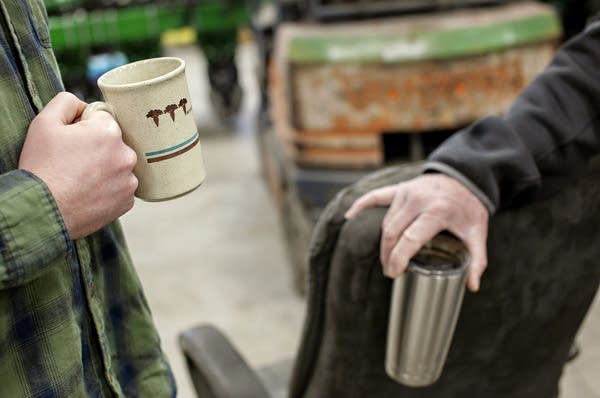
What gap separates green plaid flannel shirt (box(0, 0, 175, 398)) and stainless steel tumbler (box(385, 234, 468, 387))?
1.28 feet

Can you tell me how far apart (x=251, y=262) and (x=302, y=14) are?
1.13 meters

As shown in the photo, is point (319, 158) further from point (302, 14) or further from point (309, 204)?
point (302, 14)

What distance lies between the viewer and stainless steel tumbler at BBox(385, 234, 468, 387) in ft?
2.77

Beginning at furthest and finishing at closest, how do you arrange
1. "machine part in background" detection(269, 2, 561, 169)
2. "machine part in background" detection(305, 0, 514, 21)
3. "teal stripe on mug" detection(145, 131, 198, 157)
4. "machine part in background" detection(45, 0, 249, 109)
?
"machine part in background" detection(45, 0, 249, 109) → "machine part in background" detection(305, 0, 514, 21) → "machine part in background" detection(269, 2, 561, 169) → "teal stripe on mug" detection(145, 131, 198, 157)

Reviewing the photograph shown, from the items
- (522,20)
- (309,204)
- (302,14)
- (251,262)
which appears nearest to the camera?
(522,20)

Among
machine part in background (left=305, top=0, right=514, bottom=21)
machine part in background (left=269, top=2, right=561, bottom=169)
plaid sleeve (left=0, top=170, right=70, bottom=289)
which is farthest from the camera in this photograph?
machine part in background (left=305, top=0, right=514, bottom=21)

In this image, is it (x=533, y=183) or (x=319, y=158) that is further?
(x=319, y=158)

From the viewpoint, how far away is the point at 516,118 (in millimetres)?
961

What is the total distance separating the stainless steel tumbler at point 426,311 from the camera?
33.3 inches

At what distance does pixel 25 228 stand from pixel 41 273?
5 centimetres

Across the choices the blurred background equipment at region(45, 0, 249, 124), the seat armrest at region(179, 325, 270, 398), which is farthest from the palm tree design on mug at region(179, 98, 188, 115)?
the blurred background equipment at region(45, 0, 249, 124)

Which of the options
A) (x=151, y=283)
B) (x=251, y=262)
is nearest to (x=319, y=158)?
(x=251, y=262)

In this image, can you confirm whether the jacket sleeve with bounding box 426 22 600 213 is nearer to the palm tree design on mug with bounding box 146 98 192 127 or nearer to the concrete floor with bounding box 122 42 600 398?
the palm tree design on mug with bounding box 146 98 192 127

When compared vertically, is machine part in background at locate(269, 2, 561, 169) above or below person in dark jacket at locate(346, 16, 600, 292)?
below
